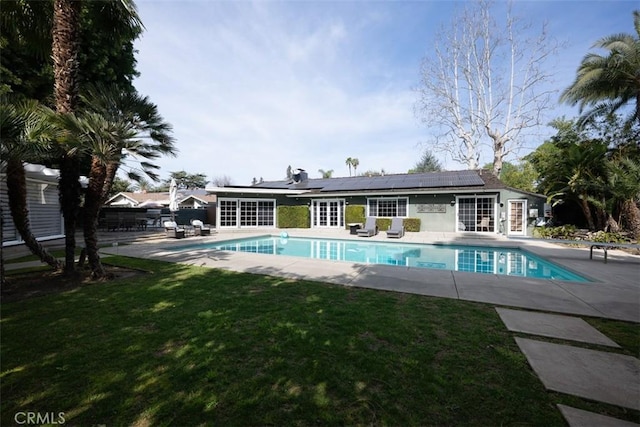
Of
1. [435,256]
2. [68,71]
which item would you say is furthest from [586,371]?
[68,71]

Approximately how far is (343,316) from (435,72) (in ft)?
79.7

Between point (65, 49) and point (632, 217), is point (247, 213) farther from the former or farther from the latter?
point (632, 217)

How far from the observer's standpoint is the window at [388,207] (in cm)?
1872

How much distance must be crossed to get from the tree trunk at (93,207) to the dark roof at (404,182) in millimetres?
15330

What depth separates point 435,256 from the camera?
35.4ft

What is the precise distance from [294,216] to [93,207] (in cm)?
1565

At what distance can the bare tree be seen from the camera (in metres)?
19.1

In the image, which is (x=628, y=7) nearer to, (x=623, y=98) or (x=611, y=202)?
(x=623, y=98)

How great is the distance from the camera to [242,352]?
9.71 ft

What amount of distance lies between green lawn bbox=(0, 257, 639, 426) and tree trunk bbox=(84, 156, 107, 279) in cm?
132

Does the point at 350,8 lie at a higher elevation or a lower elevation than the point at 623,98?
higher

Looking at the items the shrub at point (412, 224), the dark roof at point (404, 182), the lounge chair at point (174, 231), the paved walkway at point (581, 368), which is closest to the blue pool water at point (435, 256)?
the lounge chair at point (174, 231)

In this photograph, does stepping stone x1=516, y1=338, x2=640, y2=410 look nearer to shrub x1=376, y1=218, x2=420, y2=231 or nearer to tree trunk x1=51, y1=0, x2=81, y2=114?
tree trunk x1=51, y1=0, x2=81, y2=114

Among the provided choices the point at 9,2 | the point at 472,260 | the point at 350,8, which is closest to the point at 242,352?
the point at 9,2
